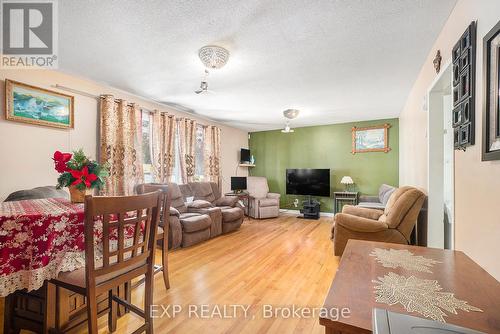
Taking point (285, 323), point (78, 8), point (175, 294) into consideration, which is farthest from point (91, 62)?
point (285, 323)

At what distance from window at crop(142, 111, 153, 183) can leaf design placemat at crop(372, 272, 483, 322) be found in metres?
3.83

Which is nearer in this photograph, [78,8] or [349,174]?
[78,8]

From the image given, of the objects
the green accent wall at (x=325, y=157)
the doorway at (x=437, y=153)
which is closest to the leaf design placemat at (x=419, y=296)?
the doorway at (x=437, y=153)

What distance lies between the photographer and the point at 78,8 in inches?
67.7

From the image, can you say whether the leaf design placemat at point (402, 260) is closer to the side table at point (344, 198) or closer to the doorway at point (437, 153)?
the doorway at point (437, 153)

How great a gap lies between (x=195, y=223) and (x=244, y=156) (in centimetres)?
332

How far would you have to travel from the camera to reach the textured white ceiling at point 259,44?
5.67ft

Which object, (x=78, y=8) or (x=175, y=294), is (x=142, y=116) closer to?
(x=78, y=8)

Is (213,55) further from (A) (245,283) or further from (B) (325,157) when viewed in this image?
(B) (325,157)

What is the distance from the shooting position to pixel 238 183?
19.2 ft

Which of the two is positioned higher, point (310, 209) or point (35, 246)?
point (35, 246)

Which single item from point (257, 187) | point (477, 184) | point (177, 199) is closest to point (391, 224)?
point (477, 184)

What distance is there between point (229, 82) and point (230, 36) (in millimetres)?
1111

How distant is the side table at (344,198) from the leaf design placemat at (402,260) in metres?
4.29
